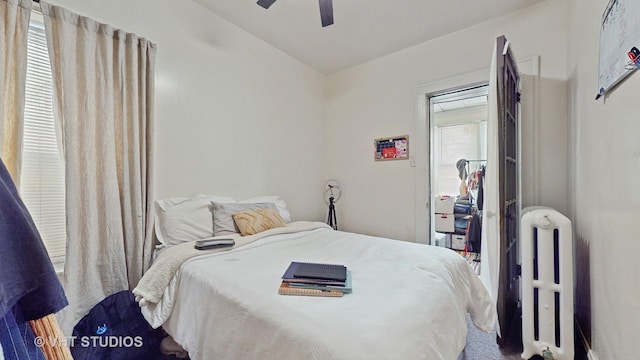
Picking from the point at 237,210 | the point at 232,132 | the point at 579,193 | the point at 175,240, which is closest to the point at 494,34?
the point at 579,193

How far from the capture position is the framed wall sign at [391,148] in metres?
3.24

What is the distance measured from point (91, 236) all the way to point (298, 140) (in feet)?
7.77

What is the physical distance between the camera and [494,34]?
263 cm

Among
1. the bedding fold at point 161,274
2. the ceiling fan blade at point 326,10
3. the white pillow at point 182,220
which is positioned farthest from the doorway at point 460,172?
the bedding fold at point 161,274

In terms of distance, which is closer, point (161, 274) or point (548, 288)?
point (161, 274)

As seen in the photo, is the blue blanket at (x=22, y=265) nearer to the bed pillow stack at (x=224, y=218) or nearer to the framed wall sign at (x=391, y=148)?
the bed pillow stack at (x=224, y=218)

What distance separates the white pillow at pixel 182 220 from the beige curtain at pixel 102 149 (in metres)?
0.10

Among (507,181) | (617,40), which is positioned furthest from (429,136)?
(617,40)

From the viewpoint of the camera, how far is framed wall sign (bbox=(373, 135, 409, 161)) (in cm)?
324

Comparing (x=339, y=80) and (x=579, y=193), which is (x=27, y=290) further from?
(x=339, y=80)

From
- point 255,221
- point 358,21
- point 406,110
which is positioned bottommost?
point 255,221

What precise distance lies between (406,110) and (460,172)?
9.22 ft

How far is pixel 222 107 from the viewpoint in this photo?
105 inches

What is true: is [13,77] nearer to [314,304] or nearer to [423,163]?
[314,304]
